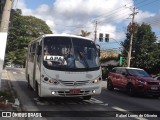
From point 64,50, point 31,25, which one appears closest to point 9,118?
point 64,50

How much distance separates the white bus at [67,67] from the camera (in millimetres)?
13586

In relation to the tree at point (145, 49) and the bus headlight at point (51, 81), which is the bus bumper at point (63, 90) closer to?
the bus headlight at point (51, 81)

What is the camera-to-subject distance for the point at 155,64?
51.1m

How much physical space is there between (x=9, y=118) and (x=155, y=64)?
42993 millimetres

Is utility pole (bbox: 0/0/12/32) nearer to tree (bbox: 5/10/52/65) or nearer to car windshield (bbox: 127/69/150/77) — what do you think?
car windshield (bbox: 127/69/150/77)

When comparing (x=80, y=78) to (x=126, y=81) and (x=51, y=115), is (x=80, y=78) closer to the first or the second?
(x=51, y=115)

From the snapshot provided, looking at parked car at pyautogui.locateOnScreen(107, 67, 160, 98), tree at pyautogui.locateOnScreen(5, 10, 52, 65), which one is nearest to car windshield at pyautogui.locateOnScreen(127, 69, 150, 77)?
parked car at pyautogui.locateOnScreen(107, 67, 160, 98)

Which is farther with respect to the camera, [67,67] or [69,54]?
[69,54]

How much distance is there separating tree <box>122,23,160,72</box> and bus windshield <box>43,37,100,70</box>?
37.5 meters

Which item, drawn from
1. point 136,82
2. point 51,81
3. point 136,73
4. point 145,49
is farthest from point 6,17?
point 145,49

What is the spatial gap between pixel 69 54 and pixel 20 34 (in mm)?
68834

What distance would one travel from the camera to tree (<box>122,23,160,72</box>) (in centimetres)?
5131

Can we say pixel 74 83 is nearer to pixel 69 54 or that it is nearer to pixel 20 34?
pixel 69 54

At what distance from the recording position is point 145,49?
176 feet
